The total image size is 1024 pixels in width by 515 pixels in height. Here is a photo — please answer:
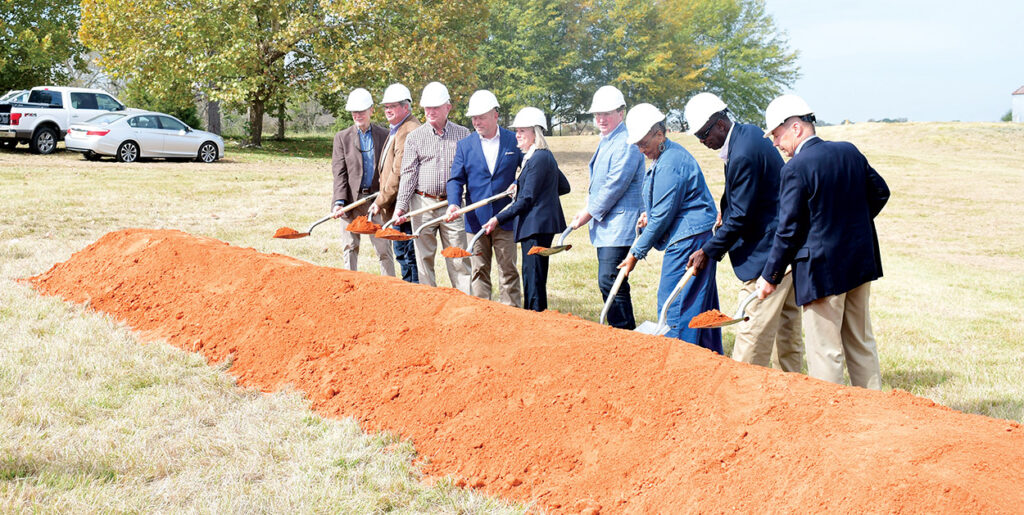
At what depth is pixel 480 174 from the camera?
22.5ft

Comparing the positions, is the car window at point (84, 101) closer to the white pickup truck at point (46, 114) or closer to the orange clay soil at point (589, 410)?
the white pickup truck at point (46, 114)

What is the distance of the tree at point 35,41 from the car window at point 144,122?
770 centimetres

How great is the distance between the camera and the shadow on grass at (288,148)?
1067 inches

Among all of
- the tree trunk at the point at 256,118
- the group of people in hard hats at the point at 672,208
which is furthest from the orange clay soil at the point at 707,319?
the tree trunk at the point at 256,118

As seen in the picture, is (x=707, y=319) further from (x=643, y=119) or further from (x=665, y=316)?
(x=643, y=119)

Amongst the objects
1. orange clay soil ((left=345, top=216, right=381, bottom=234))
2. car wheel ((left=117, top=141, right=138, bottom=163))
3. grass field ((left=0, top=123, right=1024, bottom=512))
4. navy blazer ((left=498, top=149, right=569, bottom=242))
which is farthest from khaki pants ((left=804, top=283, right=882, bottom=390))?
car wheel ((left=117, top=141, right=138, bottom=163))

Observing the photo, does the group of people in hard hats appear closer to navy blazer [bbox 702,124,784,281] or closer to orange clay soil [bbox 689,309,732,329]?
navy blazer [bbox 702,124,784,281]

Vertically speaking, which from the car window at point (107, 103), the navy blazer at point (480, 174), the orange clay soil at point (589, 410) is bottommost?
the orange clay soil at point (589, 410)

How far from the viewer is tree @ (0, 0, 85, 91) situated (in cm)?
2645

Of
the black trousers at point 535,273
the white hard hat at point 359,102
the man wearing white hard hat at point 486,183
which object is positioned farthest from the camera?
the white hard hat at point 359,102

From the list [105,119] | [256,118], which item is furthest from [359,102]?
[256,118]

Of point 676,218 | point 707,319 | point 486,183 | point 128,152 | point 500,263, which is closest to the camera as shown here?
point 707,319

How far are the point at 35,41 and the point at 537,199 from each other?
25512mm

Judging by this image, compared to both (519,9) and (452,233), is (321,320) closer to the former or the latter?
(452,233)
